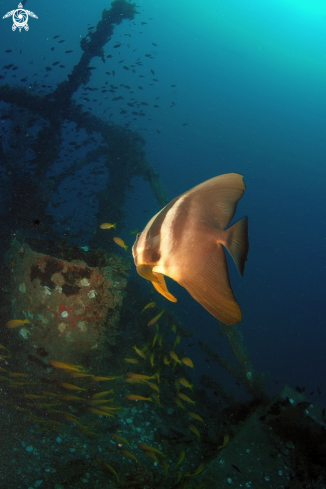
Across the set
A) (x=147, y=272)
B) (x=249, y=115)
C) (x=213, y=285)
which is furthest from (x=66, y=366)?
(x=249, y=115)

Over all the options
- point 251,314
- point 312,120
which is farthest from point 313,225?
point 251,314

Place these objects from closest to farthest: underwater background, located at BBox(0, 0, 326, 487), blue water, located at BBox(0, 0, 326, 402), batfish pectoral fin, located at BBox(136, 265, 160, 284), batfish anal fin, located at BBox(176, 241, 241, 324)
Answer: batfish anal fin, located at BBox(176, 241, 241, 324) → batfish pectoral fin, located at BBox(136, 265, 160, 284) → underwater background, located at BBox(0, 0, 326, 487) → blue water, located at BBox(0, 0, 326, 402)

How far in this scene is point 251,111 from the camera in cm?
11944

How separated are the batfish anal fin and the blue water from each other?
3108 inches

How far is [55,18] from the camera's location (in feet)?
421

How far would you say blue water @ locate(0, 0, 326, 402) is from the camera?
9550cm

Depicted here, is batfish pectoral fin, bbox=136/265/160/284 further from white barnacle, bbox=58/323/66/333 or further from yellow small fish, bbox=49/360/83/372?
white barnacle, bbox=58/323/66/333

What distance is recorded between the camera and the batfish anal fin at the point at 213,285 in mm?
1026

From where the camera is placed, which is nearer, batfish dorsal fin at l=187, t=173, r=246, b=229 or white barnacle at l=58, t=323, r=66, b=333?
batfish dorsal fin at l=187, t=173, r=246, b=229

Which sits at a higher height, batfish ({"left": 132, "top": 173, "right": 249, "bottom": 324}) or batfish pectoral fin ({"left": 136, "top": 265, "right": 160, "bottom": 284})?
batfish ({"left": 132, "top": 173, "right": 249, "bottom": 324})

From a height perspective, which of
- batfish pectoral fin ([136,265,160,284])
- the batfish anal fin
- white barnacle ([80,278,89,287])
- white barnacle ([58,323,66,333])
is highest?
the batfish anal fin

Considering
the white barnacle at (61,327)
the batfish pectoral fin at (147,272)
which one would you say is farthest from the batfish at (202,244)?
the white barnacle at (61,327)

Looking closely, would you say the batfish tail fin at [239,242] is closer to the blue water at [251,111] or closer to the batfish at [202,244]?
the batfish at [202,244]

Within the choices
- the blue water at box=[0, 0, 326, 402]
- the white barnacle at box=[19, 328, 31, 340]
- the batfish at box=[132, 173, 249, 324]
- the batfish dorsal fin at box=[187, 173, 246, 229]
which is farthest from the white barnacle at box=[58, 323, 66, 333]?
the blue water at box=[0, 0, 326, 402]
